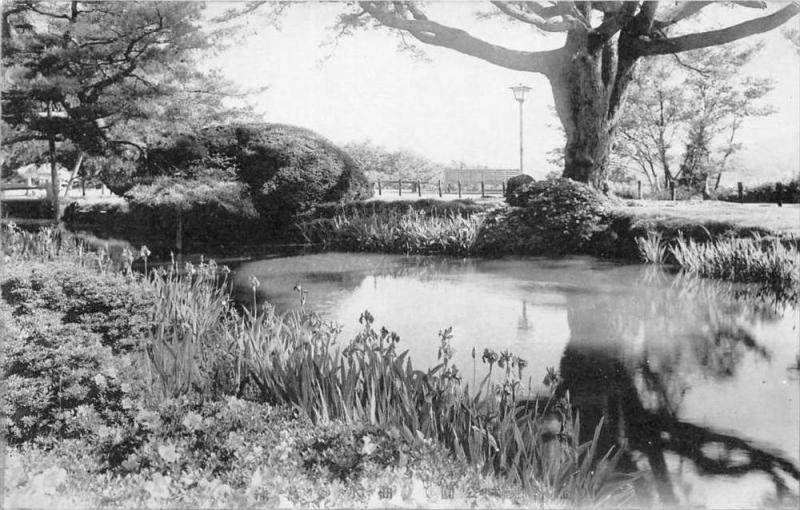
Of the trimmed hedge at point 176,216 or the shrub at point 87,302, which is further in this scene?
the trimmed hedge at point 176,216

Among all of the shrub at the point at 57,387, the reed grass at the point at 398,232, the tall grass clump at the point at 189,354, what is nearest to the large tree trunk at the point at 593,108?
the reed grass at the point at 398,232

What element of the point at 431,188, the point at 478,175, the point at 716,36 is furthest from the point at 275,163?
the point at 716,36

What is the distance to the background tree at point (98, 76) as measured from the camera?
5.52 metres

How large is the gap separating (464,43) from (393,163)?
4.73 ft

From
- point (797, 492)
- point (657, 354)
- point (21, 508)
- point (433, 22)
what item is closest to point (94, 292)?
point (21, 508)

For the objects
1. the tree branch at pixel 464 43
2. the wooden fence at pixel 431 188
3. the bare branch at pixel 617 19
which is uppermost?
the bare branch at pixel 617 19

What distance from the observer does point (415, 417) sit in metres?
2.89

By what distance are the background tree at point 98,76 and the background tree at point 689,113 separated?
462 centimetres

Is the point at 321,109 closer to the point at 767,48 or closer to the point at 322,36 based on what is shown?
the point at 322,36

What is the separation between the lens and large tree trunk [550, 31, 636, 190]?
9492 mm

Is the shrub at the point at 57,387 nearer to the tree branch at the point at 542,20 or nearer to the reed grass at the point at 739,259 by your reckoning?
the reed grass at the point at 739,259

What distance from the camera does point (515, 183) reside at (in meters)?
8.19

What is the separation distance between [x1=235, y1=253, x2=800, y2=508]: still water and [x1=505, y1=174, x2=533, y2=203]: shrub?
1.24m

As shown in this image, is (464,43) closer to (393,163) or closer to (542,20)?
(393,163)
